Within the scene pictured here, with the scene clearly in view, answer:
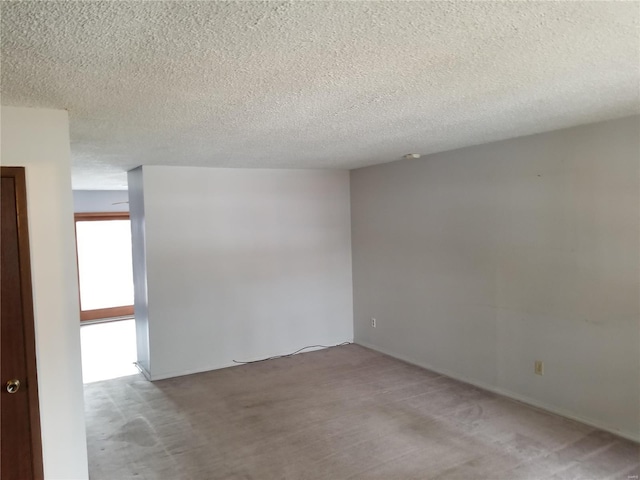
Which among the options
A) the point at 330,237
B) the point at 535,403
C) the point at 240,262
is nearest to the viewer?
the point at 535,403

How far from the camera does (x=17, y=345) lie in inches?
87.7

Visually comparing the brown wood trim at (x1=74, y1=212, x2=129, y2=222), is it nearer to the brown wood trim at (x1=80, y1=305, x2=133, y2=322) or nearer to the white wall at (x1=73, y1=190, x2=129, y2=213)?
the white wall at (x1=73, y1=190, x2=129, y2=213)

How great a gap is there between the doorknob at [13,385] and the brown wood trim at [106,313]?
6222 millimetres

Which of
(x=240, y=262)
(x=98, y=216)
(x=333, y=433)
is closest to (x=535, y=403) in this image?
(x=333, y=433)

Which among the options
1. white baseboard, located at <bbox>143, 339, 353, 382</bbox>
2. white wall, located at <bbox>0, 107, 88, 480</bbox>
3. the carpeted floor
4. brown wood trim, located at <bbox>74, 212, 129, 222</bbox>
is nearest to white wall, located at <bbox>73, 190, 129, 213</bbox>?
brown wood trim, located at <bbox>74, 212, 129, 222</bbox>

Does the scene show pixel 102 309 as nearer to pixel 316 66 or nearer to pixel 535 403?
pixel 535 403

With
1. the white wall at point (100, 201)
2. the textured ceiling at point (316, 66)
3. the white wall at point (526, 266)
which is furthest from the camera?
the white wall at point (100, 201)

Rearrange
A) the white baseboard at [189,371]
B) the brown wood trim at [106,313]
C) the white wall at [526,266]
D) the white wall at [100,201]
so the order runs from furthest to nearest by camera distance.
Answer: the brown wood trim at [106,313] → the white wall at [100,201] → the white baseboard at [189,371] → the white wall at [526,266]

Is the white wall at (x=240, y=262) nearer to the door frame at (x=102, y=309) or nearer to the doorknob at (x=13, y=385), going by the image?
the doorknob at (x=13, y=385)

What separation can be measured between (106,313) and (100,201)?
2.07 meters

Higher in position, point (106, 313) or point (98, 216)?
point (98, 216)

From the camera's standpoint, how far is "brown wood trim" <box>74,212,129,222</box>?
7.79 m

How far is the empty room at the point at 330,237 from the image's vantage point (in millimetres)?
1646

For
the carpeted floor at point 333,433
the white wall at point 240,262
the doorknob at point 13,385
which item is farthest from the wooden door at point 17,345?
the white wall at point 240,262
